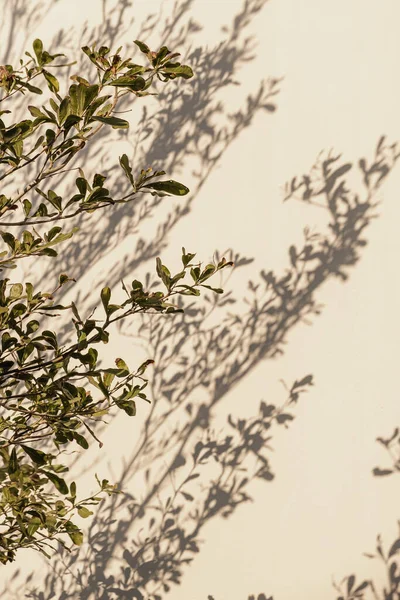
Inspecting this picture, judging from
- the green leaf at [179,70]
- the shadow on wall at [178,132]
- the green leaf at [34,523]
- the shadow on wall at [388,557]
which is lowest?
the green leaf at [34,523]

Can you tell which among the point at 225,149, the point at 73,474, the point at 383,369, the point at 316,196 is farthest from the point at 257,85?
the point at 73,474

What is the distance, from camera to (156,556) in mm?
4160

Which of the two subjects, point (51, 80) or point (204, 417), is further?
point (204, 417)

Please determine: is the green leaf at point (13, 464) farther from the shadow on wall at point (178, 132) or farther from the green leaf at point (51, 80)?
the shadow on wall at point (178, 132)

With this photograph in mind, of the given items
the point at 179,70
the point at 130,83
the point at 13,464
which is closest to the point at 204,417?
the point at 13,464

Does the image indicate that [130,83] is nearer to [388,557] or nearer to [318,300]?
[318,300]

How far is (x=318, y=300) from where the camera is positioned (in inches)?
155

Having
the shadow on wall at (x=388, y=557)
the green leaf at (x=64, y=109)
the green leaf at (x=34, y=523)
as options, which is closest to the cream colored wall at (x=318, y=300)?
the shadow on wall at (x=388, y=557)

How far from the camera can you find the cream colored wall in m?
3.84

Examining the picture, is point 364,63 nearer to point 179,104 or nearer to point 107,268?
point 179,104

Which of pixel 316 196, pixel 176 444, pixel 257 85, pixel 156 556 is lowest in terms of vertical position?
pixel 156 556

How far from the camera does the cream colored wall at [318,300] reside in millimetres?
3836

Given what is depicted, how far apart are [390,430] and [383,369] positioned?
300 mm

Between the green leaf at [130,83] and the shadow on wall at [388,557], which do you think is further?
the shadow on wall at [388,557]
